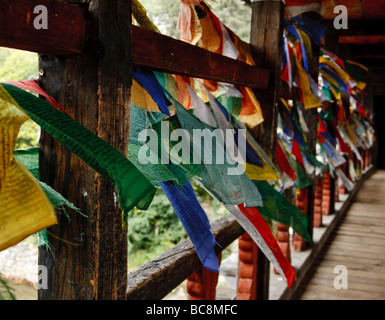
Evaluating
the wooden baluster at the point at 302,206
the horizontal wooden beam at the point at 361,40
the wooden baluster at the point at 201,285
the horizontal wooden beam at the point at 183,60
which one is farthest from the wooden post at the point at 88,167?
the horizontal wooden beam at the point at 361,40

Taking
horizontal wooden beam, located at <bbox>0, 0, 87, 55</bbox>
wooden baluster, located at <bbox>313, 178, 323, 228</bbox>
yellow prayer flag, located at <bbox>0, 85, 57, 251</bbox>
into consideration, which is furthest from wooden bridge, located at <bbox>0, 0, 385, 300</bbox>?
wooden baluster, located at <bbox>313, 178, 323, 228</bbox>

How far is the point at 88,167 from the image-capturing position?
785 mm

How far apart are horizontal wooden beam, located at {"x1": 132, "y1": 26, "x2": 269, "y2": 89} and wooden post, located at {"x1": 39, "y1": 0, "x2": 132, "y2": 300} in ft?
0.40

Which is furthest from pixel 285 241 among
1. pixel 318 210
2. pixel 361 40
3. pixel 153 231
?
pixel 153 231

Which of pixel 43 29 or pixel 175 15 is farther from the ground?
pixel 175 15

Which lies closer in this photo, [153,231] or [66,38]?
[66,38]

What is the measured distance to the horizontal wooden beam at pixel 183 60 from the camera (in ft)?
3.18

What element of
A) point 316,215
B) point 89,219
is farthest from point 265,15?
point 316,215

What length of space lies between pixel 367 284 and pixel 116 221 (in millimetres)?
2801

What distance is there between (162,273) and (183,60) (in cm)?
58

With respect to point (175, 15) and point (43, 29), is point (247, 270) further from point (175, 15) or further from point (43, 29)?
point (175, 15)

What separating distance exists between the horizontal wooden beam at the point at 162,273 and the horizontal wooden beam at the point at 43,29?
570 millimetres

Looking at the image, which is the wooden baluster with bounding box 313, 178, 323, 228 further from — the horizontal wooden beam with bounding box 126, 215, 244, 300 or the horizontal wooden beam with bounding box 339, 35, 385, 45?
the horizontal wooden beam with bounding box 126, 215, 244, 300
